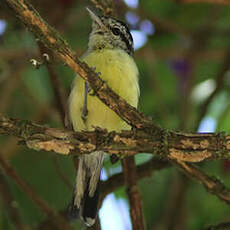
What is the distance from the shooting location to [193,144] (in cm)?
250

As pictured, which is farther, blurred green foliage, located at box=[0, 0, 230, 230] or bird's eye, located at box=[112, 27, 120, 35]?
blurred green foliage, located at box=[0, 0, 230, 230]

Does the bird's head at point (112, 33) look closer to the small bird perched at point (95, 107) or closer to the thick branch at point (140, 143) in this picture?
the small bird perched at point (95, 107)

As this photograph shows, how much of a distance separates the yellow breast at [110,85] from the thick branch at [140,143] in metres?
0.81

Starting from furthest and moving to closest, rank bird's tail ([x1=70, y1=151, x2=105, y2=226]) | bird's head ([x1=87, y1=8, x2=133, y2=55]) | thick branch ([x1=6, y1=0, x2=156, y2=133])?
bird's head ([x1=87, y1=8, x2=133, y2=55]) < bird's tail ([x1=70, y1=151, x2=105, y2=226]) < thick branch ([x1=6, y1=0, x2=156, y2=133])

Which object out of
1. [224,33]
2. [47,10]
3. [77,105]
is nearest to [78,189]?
[77,105]

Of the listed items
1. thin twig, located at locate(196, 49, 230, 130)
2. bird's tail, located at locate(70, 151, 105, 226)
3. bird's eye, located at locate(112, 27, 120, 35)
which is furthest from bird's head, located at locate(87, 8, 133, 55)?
bird's tail, located at locate(70, 151, 105, 226)

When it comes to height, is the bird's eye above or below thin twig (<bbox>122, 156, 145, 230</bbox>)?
above

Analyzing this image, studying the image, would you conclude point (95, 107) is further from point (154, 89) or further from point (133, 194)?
point (154, 89)

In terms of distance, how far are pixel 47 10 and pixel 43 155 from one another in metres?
1.43

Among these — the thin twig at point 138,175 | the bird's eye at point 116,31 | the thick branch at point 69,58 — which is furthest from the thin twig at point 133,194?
the bird's eye at point 116,31

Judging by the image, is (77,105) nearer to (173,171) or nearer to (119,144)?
(119,144)

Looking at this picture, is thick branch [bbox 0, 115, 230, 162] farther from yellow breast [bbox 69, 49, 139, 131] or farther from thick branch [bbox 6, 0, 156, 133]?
yellow breast [bbox 69, 49, 139, 131]

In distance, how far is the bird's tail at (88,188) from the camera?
328 cm

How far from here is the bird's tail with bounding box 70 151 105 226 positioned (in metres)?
3.28
